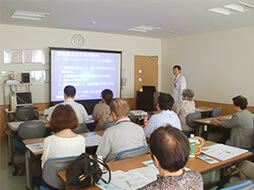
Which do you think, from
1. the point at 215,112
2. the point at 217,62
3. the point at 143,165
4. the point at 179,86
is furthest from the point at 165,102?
the point at 217,62

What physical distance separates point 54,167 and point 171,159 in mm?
1183

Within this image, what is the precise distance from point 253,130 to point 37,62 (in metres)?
5.01

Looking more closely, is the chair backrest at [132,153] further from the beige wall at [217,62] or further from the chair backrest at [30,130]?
the beige wall at [217,62]

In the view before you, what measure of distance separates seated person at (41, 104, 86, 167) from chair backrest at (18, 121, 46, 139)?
1.60 metres

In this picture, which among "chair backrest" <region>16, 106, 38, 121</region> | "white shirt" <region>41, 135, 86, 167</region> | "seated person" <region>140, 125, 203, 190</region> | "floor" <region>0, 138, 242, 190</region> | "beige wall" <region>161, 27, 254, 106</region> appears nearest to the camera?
"seated person" <region>140, 125, 203, 190</region>

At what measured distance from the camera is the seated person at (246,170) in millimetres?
2307

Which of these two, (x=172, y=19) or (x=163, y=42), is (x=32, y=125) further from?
(x=163, y=42)

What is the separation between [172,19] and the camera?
17.5ft

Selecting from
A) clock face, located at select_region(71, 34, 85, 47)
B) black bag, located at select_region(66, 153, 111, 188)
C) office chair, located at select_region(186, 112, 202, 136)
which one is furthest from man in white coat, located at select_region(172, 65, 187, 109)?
black bag, located at select_region(66, 153, 111, 188)

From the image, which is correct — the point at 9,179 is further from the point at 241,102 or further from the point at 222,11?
the point at 222,11

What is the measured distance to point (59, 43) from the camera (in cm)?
659

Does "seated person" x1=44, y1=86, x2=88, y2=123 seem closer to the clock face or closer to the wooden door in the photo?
the clock face

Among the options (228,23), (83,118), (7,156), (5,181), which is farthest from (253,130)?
(7,156)

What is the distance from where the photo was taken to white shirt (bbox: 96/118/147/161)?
7.78ft
